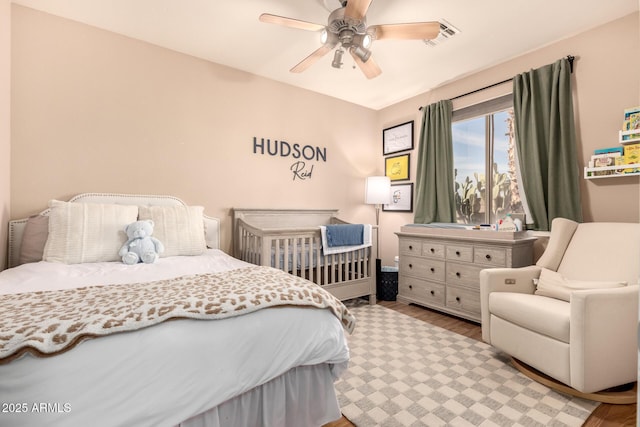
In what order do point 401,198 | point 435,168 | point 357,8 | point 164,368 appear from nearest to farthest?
point 164,368, point 357,8, point 435,168, point 401,198

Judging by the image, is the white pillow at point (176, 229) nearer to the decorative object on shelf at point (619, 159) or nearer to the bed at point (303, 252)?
the bed at point (303, 252)

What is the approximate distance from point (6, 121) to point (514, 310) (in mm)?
3632

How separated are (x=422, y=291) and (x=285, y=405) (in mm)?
2201

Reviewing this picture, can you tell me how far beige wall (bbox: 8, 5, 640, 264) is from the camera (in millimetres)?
2193

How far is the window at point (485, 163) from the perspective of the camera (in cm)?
299

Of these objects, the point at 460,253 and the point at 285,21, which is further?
the point at 460,253

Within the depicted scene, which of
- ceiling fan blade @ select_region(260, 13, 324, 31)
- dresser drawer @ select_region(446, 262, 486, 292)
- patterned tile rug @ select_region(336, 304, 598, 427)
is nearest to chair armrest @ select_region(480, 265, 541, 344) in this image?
patterned tile rug @ select_region(336, 304, 598, 427)

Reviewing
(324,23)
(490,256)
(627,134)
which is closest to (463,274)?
(490,256)

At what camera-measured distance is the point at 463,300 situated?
2.71 m

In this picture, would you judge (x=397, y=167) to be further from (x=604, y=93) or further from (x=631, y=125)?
(x=631, y=125)

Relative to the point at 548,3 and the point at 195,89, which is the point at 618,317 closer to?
the point at 548,3

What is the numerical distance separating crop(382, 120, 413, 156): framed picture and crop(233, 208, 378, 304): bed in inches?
53.8

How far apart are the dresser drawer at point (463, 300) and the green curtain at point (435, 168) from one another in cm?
87

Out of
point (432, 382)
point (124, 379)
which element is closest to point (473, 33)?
point (432, 382)
